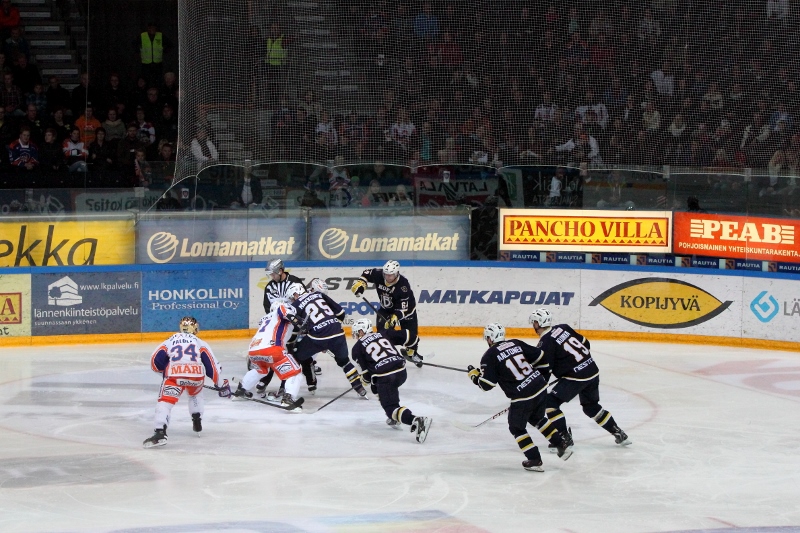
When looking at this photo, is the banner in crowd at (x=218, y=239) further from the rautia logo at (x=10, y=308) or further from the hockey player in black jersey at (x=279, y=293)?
the hockey player in black jersey at (x=279, y=293)

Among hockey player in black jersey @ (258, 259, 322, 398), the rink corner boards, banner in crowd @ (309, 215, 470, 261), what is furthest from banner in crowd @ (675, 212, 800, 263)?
hockey player in black jersey @ (258, 259, 322, 398)

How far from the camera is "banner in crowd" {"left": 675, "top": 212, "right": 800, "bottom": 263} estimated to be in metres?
14.1

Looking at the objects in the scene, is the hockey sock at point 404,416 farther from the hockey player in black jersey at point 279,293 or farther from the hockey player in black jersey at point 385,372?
the hockey player in black jersey at point 279,293

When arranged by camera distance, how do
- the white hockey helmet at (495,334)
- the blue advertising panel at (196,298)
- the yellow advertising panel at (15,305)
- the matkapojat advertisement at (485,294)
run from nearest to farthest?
the white hockey helmet at (495,334)
the yellow advertising panel at (15,305)
the blue advertising panel at (196,298)
the matkapojat advertisement at (485,294)

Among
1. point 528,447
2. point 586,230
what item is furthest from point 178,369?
point 586,230

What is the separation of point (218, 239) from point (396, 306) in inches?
124

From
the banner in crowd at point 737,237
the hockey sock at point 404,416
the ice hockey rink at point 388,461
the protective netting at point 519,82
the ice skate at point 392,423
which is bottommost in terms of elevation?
the ice hockey rink at point 388,461

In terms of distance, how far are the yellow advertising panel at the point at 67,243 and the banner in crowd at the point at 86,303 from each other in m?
0.20

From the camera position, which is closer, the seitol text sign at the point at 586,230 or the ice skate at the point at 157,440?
the ice skate at the point at 157,440

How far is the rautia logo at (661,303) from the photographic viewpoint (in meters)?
14.5

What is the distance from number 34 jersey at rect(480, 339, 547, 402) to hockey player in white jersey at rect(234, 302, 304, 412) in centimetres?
243

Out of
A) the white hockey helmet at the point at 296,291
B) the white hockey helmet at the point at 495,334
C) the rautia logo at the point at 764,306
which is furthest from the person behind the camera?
the rautia logo at the point at 764,306

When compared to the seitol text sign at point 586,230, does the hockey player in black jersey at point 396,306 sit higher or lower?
lower

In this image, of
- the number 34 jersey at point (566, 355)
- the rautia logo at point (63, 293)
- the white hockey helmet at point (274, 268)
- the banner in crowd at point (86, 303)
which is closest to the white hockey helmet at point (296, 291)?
the white hockey helmet at point (274, 268)
